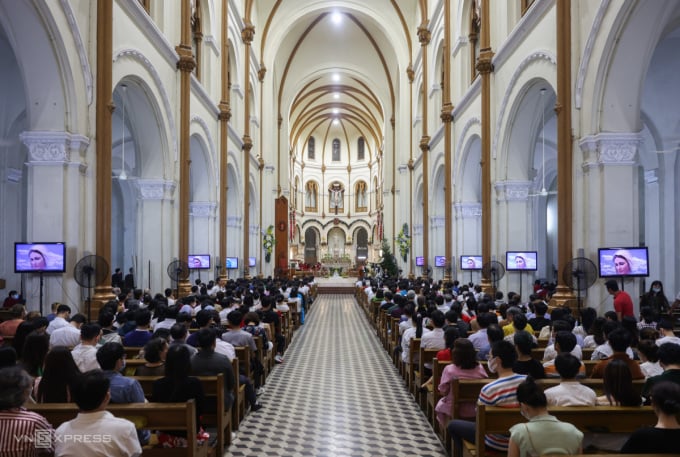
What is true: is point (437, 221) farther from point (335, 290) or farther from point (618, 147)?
point (618, 147)

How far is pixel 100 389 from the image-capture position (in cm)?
292

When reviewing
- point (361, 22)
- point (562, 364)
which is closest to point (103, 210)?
point (562, 364)

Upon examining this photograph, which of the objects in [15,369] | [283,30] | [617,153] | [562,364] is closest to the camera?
[15,369]

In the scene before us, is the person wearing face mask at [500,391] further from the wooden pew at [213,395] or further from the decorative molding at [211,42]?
the decorative molding at [211,42]

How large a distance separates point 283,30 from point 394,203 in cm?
1180

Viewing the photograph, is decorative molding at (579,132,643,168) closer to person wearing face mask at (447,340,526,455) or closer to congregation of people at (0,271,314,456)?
person wearing face mask at (447,340,526,455)

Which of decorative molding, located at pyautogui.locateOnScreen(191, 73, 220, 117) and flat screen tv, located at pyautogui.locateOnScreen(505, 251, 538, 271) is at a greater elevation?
decorative molding, located at pyautogui.locateOnScreen(191, 73, 220, 117)

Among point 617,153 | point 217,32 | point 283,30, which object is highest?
point 283,30

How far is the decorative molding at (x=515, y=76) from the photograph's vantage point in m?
9.96

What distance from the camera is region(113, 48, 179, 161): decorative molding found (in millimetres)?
9953

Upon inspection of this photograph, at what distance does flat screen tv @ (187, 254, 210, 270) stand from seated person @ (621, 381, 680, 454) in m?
13.3

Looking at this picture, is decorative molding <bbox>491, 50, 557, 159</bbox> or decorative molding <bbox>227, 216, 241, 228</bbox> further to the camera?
decorative molding <bbox>227, 216, 241, 228</bbox>

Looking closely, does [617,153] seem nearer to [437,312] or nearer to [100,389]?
[437,312]

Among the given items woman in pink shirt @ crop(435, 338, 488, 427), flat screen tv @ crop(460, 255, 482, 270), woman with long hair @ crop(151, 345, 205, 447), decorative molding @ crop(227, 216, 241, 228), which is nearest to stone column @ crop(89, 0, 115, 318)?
woman with long hair @ crop(151, 345, 205, 447)
